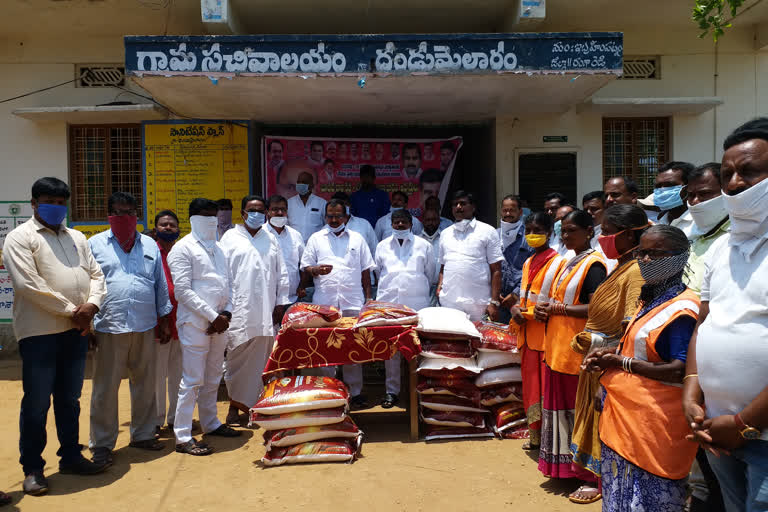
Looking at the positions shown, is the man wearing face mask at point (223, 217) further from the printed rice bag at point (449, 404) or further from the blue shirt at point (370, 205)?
the printed rice bag at point (449, 404)

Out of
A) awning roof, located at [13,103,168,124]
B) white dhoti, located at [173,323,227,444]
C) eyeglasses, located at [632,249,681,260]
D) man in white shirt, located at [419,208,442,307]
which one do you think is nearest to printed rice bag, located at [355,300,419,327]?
white dhoti, located at [173,323,227,444]

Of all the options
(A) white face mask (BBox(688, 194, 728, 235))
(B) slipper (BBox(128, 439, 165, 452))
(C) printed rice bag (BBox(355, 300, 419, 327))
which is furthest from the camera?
(C) printed rice bag (BBox(355, 300, 419, 327))

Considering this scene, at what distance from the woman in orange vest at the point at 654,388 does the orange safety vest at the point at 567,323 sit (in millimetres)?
991

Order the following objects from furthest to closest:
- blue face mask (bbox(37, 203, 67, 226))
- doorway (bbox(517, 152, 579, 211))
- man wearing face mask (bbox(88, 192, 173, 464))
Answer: doorway (bbox(517, 152, 579, 211)), man wearing face mask (bbox(88, 192, 173, 464)), blue face mask (bbox(37, 203, 67, 226))

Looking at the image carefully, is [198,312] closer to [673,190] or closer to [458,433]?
[458,433]

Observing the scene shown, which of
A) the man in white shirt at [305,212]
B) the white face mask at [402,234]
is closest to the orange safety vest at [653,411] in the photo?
the white face mask at [402,234]

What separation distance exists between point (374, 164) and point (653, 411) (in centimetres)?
644

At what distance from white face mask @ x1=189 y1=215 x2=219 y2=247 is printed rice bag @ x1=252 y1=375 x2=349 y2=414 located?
1343mm

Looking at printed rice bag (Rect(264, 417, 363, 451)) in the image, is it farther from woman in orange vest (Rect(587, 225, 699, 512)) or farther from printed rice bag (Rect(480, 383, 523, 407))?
woman in orange vest (Rect(587, 225, 699, 512))

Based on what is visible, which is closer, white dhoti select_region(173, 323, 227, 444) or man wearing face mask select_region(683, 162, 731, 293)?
man wearing face mask select_region(683, 162, 731, 293)

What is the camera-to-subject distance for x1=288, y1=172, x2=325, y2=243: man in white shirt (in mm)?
7395

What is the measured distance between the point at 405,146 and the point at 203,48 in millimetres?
3441

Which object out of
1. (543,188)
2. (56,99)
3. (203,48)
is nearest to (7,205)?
(56,99)

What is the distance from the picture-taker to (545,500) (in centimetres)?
369
